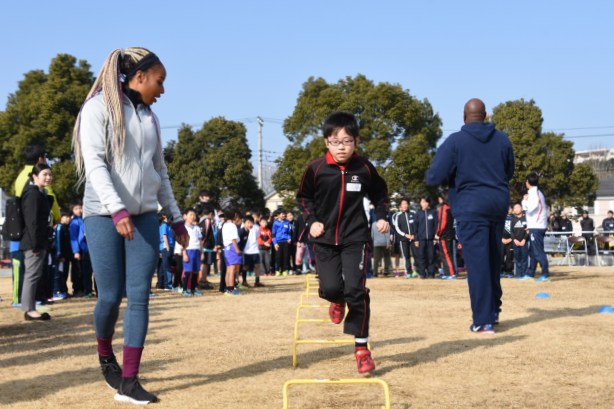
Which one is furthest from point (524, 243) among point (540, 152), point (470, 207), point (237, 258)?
point (540, 152)

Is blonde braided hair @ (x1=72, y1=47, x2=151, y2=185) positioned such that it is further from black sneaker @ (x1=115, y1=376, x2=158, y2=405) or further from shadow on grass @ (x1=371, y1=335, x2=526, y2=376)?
shadow on grass @ (x1=371, y1=335, x2=526, y2=376)

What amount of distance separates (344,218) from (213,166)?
144 feet

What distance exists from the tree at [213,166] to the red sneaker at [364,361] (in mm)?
42809

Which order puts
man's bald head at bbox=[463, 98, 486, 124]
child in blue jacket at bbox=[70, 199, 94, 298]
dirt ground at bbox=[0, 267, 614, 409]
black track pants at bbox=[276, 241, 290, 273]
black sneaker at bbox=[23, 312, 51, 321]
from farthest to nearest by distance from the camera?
1. black track pants at bbox=[276, 241, 290, 273]
2. child in blue jacket at bbox=[70, 199, 94, 298]
3. black sneaker at bbox=[23, 312, 51, 321]
4. man's bald head at bbox=[463, 98, 486, 124]
5. dirt ground at bbox=[0, 267, 614, 409]

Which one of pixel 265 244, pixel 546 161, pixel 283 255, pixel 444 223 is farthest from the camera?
pixel 546 161

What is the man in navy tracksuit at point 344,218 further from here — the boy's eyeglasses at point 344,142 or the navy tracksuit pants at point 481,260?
the navy tracksuit pants at point 481,260

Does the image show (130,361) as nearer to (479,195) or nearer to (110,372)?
(110,372)

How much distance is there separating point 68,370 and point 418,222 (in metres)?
12.2

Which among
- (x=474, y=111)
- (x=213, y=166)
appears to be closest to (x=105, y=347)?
(x=474, y=111)

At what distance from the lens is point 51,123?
3550 centimetres

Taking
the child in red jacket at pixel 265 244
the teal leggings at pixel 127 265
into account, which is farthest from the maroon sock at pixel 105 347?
the child in red jacket at pixel 265 244

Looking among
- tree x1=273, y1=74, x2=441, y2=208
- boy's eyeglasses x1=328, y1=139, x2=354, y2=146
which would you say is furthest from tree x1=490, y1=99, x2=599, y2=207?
boy's eyeglasses x1=328, y1=139, x2=354, y2=146

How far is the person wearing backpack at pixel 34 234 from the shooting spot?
303 inches

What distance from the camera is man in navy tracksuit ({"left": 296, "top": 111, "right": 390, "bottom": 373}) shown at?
4652mm
